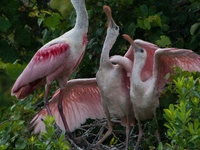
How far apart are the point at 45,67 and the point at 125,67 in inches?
44.1

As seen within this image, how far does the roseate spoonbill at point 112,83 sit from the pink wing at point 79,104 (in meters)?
0.63

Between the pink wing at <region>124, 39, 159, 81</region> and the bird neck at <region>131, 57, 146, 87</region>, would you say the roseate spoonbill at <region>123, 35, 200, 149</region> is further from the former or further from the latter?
the pink wing at <region>124, 39, 159, 81</region>

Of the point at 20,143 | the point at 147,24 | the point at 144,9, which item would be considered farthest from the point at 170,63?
the point at 20,143

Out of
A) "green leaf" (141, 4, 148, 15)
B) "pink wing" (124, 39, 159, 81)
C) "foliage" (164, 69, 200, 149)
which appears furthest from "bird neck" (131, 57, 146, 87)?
"foliage" (164, 69, 200, 149)

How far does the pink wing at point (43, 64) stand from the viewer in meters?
4.40

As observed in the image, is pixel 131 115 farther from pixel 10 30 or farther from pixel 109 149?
pixel 10 30

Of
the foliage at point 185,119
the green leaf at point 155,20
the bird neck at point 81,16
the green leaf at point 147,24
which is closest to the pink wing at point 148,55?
the green leaf at point 147,24

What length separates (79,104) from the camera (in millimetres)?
5367

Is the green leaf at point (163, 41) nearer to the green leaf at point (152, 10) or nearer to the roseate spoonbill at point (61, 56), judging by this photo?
the green leaf at point (152, 10)

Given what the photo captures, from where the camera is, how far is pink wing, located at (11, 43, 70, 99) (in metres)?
4.40

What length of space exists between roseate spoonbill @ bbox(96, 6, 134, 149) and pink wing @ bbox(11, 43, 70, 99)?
54cm

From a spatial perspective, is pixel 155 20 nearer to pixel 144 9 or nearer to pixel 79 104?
pixel 144 9

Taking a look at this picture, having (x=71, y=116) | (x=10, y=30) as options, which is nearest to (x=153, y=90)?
(x=71, y=116)

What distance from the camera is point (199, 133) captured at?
257 centimetres
